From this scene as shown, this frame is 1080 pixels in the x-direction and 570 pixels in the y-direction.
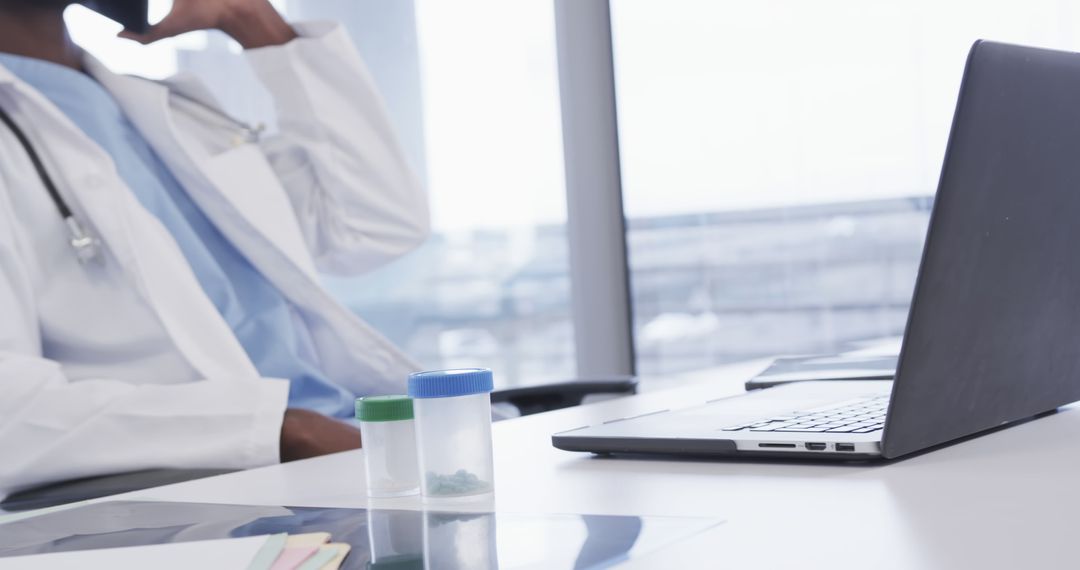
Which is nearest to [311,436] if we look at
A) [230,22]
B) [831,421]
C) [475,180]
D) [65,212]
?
[65,212]

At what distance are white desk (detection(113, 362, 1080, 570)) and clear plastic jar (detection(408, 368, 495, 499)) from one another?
2 cm

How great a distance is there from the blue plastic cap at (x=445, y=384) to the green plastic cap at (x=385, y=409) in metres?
0.06

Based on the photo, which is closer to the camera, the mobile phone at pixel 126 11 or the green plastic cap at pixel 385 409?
the green plastic cap at pixel 385 409

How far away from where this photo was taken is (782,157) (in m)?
2.36

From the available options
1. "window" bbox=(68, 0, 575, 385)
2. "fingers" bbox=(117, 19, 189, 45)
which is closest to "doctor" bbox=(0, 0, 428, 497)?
"fingers" bbox=(117, 19, 189, 45)

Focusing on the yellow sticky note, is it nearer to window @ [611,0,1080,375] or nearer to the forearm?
the forearm

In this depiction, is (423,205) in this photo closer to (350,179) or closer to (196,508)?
(350,179)

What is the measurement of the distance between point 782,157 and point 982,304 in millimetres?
1794

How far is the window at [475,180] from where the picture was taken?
Answer: 7.92 ft

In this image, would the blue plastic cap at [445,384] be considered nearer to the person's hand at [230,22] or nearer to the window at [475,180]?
the person's hand at [230,22]

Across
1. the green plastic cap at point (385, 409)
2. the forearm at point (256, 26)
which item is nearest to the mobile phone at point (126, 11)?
the forearm at point (256, 26)

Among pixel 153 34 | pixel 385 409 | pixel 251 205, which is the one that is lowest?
pixel 385 409

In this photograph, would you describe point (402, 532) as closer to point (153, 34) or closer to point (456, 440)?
point (456, 440)

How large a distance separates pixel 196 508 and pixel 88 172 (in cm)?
90
